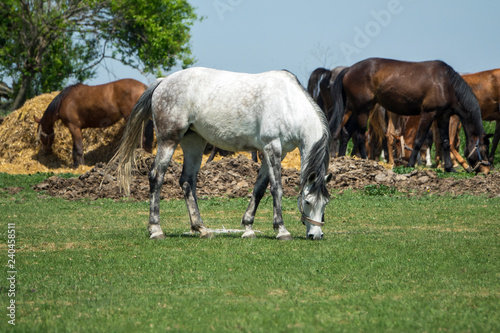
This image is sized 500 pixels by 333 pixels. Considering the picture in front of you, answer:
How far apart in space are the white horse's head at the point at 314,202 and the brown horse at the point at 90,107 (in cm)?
1213

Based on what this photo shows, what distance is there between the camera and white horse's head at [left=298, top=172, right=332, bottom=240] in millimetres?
7910

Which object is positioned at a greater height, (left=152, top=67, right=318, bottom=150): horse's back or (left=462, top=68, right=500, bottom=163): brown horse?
(left=462, top=68, right=500, bottom=163): brown horse

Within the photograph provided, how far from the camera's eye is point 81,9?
3067 cm

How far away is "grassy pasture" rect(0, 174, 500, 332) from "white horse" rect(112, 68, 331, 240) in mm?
532

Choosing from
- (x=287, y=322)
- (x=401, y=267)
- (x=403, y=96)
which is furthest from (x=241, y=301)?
(x=403, y=96)

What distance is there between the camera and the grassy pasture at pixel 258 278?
4531mm

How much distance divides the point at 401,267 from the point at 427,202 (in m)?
6.89

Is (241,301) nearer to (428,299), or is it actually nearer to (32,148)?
(428,299)

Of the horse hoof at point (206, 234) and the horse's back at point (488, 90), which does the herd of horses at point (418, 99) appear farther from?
the horse hoof at point (206, 234)

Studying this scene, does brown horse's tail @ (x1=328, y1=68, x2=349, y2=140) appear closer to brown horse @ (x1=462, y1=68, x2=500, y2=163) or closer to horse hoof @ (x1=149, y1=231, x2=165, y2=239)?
brown horse @ (x1=462, y1=68, x2=500, y2=163)

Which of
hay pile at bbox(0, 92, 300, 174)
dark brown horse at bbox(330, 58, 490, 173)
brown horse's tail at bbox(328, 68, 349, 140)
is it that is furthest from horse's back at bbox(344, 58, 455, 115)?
hay pile at bbox(0, 92, 300, 174)

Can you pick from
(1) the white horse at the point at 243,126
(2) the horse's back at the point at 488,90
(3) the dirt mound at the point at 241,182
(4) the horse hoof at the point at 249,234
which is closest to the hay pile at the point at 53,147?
(3) the dirt mound at the point at 241,182

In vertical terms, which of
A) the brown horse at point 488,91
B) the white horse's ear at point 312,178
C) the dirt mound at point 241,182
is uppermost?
the brown horse at point 488,91

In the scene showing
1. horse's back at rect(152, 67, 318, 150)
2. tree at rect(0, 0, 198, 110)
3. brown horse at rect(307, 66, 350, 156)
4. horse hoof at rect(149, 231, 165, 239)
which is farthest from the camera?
tree at rect(0, 0, 198, 110)
